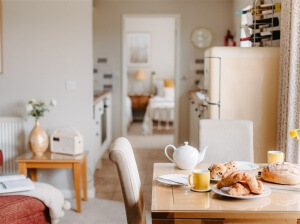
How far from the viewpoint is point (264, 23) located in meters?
4.06

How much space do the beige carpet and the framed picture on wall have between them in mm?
2435

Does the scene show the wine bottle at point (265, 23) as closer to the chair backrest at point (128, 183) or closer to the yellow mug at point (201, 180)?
the yellow mug at point (201, 180)

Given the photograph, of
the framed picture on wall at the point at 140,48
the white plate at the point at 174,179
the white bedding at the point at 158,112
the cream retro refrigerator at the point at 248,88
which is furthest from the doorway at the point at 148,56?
the white plate at the point at 174,179

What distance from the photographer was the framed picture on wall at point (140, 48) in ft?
32.4

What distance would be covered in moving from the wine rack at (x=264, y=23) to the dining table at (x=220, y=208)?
220 centimetres

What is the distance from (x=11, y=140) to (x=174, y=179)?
2.66 meters

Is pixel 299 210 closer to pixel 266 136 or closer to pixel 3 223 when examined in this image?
pixel 3 223

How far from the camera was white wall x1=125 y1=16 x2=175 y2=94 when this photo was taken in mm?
9844

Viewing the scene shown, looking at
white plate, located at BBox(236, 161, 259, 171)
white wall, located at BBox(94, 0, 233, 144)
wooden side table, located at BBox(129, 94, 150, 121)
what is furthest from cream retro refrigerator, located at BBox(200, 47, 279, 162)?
wooden side table, located at BBox(129, 94, 150, 121)

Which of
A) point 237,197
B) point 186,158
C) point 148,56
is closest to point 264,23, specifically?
point 186,158

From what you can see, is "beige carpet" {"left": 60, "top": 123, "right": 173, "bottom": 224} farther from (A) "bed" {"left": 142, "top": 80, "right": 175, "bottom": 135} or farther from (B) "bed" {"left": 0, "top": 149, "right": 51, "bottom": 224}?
(B) "bed" {"left": 0, "top": 149, "right": 51, "bottom": 224}

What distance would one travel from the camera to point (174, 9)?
6801 millimetres

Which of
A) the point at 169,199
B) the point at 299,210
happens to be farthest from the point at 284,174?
the point at 169,199

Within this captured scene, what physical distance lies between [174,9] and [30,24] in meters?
2.97
